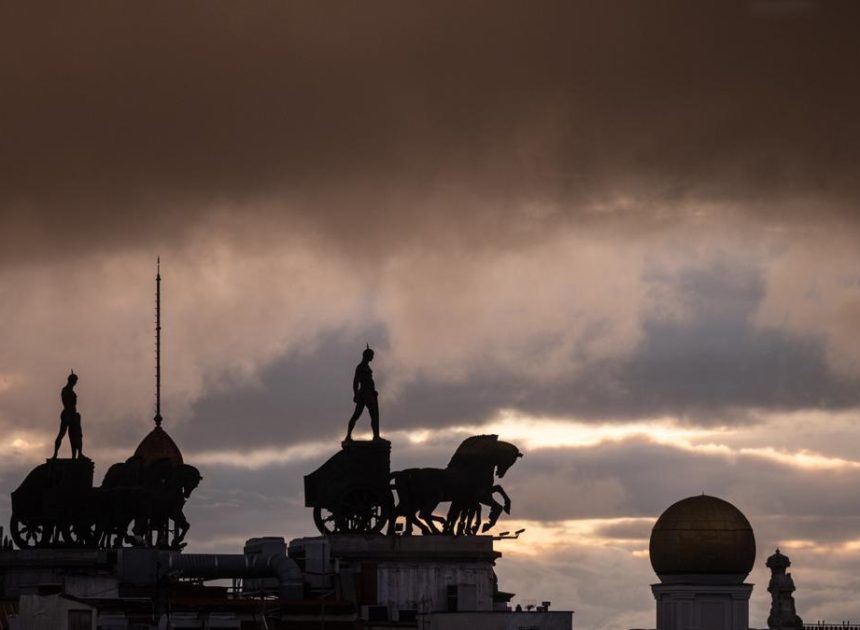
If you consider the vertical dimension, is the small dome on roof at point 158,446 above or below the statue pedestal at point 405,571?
above

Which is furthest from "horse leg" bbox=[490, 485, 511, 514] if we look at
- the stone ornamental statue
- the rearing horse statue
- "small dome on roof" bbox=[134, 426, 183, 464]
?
"small dome on roof" bbox=[134, 426, 183, 464]

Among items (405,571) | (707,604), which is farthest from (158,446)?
(405,571)

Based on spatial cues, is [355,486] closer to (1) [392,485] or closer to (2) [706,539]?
(1) [392,485]

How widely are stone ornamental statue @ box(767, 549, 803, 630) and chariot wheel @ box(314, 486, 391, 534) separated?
2933 centimetres

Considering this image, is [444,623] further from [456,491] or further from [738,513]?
[738,513]

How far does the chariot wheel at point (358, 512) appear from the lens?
4055 inches

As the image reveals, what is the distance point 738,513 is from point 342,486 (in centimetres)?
3497

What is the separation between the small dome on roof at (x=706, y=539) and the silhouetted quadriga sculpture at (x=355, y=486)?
104 feet

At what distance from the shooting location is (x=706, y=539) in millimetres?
132000

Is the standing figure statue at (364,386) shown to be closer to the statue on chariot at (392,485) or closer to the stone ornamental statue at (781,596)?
the statue on chariot at (392,485)

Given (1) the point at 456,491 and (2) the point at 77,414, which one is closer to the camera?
(1) the point at 456,491

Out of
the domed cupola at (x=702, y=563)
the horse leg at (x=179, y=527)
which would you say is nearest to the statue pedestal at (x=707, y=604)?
the domed cupola at (x=702, y=563)

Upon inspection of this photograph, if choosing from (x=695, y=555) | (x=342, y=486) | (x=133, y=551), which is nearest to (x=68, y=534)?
(x=133, y=551)

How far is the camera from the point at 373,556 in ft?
338
